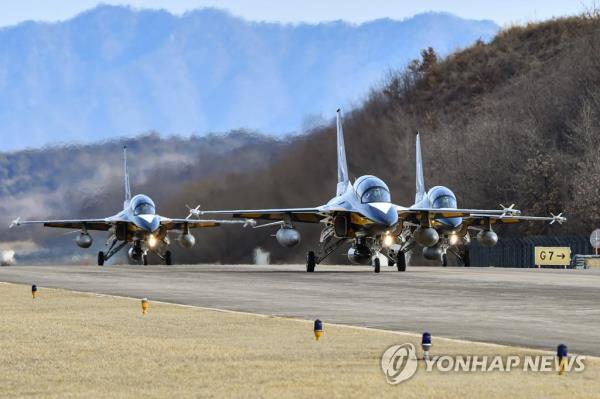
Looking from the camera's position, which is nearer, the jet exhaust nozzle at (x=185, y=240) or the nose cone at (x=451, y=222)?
the nose cone at (x=451, y=222)

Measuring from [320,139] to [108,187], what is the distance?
15260 mm

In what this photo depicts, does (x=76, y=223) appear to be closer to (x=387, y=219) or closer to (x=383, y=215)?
(x=383, y=215)

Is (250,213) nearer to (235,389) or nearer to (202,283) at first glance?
(202,283)

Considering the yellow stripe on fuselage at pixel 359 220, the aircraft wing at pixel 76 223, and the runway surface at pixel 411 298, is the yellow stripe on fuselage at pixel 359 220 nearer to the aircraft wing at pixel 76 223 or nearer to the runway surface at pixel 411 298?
the runway surface at pixel 411 298

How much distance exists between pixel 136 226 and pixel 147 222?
878 millimetres

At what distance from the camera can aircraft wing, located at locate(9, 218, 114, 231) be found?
59.0 m

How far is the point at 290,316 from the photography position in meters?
21.5

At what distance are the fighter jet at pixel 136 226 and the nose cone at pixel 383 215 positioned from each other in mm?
15817

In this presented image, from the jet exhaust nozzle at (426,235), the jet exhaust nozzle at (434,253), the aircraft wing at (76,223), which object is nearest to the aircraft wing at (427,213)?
the jet exhaust nozzle at (426,235)

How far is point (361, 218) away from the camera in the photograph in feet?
139

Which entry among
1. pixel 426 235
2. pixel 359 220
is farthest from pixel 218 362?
pixel 426 235

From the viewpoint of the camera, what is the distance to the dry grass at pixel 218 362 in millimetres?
11805

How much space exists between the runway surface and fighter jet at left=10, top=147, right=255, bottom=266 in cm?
1355

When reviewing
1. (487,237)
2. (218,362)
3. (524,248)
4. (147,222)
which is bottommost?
(218,362)
